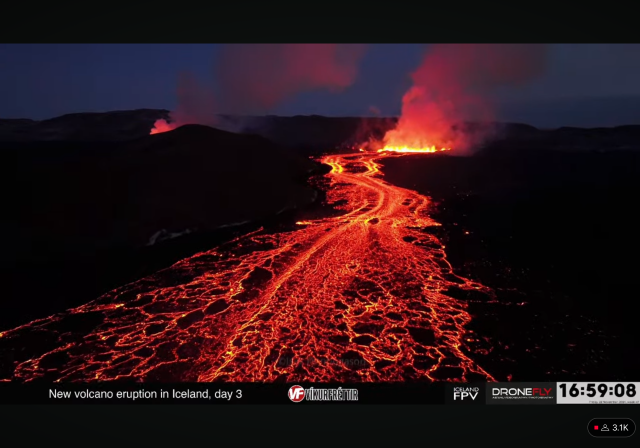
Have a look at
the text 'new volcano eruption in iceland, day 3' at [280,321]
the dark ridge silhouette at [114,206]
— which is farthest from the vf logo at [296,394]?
the dark ridge silhouette at [114,206]

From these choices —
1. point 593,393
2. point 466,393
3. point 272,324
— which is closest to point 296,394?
point 466,393

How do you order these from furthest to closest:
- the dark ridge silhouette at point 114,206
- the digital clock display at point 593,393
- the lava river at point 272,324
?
the dark ridge silhouette at point 114,206
the lava river at point 272,324
the digital clock display at point 593,393

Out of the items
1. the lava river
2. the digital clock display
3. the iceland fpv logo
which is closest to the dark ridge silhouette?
the lava river

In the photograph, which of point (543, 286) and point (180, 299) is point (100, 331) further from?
point (543, 286)

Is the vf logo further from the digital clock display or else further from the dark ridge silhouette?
the dark ridge silhouette

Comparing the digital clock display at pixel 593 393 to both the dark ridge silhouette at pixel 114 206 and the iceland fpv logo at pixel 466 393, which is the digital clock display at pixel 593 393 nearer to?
the iceland fpv logo at pixel 466 393

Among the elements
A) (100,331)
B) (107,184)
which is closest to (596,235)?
(100,331)
